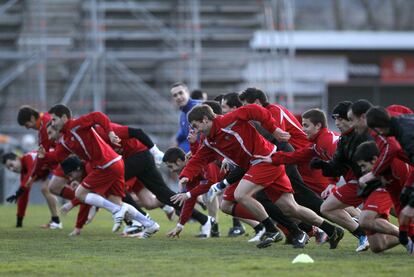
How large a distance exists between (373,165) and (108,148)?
474 centimetres

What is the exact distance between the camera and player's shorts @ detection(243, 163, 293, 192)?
12.0 metres

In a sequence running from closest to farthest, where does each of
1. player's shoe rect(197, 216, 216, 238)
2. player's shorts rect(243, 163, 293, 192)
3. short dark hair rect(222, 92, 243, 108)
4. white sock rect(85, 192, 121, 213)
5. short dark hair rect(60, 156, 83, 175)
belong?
player's shorts rect(243, 163, 293, 192), short dark hair rect(222, 92, 243, 108), white sock rect(85, 192, 121, 213), player's shoe rect(197, 216, 216, 238), short dark hair rect(60, 156, 83, 175)

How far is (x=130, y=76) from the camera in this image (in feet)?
97.3

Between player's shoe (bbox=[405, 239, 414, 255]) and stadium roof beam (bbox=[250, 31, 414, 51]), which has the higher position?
stadium roof beam (bbox=[250, 31, 414, 51])

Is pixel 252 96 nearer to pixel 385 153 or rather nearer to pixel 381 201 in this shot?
pixel 381 201

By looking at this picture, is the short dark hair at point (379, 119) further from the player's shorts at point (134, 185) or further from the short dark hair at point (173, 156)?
the player's shorts at point (134, 185)

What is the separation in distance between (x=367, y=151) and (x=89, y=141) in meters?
4.64

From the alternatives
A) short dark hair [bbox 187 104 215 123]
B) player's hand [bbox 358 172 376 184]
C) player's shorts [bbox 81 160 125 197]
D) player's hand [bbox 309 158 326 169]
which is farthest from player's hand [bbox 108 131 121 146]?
player's hand [bbox 358 172 376 184]

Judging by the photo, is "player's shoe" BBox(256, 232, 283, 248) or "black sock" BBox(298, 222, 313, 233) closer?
"player's shoe" BBox(256, 232, 283, 248)

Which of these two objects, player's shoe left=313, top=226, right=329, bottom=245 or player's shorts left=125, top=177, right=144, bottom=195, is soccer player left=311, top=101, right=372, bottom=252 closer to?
player's shoe left=313, top=226, right=329, bottom=245

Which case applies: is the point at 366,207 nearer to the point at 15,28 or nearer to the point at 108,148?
the point at 108,148

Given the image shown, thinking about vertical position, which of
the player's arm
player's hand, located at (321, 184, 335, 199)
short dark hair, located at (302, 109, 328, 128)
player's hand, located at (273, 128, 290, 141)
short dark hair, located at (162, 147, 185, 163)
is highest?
short dark hair, located at (302, 109, 328, 128)

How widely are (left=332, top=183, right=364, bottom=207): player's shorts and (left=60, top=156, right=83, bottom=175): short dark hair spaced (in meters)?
5.28

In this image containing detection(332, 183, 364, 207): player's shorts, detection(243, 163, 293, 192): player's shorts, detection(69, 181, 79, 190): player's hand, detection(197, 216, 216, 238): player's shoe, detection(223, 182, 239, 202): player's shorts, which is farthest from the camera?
detection(69, 181, 79, 190): player's hand
